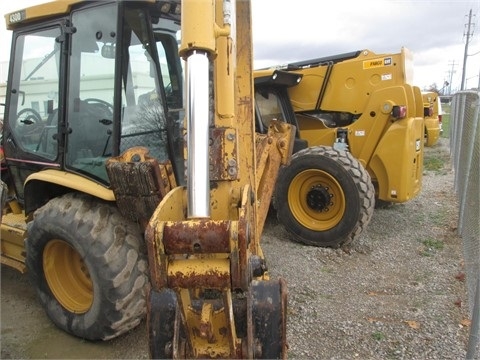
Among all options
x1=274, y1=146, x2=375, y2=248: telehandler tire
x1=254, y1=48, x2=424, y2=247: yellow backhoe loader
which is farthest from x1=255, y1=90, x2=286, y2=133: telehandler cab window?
x1=274, y1=146, x2=375, y2=248: telehandler tire

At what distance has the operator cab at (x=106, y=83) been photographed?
3010mm

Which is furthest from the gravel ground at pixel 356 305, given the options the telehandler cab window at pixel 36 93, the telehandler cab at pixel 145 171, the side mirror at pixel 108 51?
the side mirror at pixel 108 51

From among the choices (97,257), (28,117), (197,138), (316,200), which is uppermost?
(28,117)

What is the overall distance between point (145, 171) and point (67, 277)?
1392mm

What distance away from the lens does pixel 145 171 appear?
2.67m

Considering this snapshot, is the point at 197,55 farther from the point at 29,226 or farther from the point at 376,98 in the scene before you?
the point at 376,98

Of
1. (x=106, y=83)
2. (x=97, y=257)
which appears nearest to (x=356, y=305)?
(x=97, y=257)

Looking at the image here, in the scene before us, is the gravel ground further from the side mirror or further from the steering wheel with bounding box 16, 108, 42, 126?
the side mirror

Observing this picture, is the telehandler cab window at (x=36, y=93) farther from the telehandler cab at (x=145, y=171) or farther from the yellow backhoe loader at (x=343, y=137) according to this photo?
the yellow backhoe loader at (x=343, y=137)

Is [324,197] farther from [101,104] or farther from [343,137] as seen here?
[101,104]

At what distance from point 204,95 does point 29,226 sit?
222 centimetres

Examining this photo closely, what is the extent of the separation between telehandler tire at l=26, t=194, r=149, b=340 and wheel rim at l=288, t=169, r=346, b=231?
2.49 meters

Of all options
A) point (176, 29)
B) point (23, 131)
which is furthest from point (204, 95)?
point (23, 131)

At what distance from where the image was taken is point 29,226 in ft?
10.8
